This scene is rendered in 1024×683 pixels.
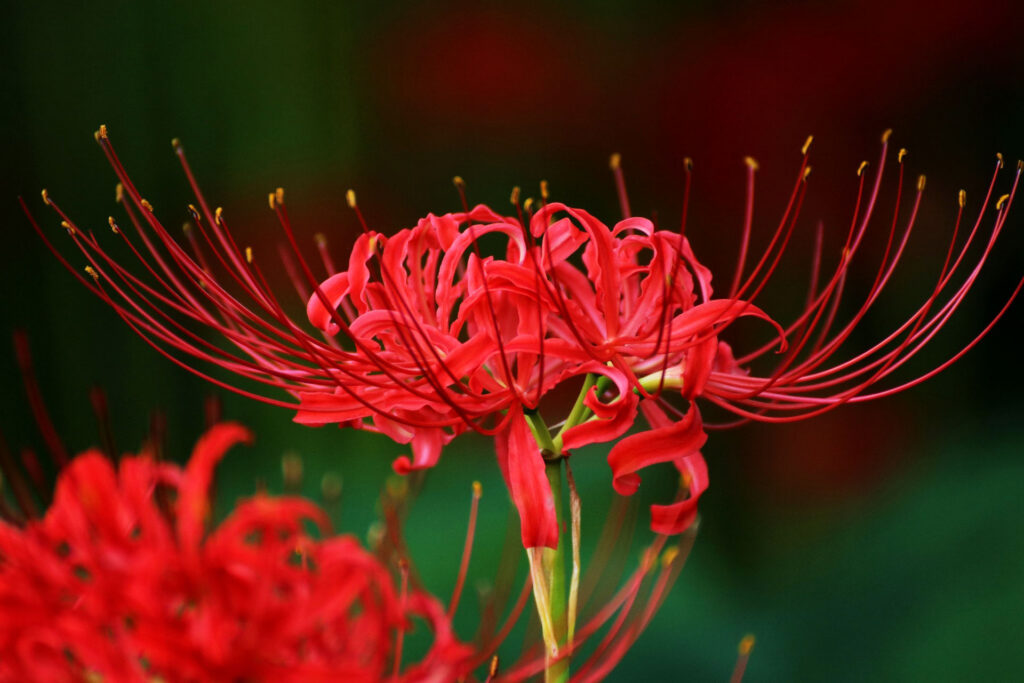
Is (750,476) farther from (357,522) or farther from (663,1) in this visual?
(663,1)

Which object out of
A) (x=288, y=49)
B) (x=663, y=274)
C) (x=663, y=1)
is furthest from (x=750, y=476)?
(x=663, y=274)

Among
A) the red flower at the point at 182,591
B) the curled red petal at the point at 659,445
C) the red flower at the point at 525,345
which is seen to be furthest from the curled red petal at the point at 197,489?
the curled red petal at the point at 659,445

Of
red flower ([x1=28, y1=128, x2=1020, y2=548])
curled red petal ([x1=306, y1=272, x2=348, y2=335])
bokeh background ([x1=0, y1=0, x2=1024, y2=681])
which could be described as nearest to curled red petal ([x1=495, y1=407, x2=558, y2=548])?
red flower ([x1=28, y1=128, x2=1020, y2=548])

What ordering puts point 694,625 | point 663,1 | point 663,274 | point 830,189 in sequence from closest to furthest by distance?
1. point 663,274
2. point 694,625
3. point 830,189
4. point 663,1

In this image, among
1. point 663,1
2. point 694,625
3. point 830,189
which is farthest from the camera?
point 663,1

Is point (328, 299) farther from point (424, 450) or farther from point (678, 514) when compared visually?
point (678, 514)

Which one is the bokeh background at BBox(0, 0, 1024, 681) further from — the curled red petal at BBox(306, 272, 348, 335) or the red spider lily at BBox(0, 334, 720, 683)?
the red spider lily at BBox(0, 334, 720, 683)
